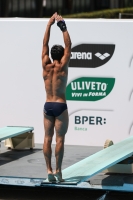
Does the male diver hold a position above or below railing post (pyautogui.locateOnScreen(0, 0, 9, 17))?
above

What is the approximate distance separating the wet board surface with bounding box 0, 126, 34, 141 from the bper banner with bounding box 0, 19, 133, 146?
52cm

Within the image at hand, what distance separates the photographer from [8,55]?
1187 cm

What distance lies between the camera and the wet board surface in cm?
1047

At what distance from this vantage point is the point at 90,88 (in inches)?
454

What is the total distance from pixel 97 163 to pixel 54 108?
3.51ft

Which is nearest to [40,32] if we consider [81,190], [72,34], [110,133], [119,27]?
[72,34]

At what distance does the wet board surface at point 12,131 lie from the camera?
10469mm

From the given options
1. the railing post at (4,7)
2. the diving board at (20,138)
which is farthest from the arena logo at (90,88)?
the railing post at (4,7)

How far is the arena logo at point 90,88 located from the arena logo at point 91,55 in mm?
249

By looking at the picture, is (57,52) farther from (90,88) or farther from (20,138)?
(20,138)

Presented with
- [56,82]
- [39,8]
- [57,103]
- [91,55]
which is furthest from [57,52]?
[39,8]

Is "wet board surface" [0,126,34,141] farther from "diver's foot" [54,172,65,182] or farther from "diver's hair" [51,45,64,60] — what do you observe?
"diver's hair" [51,45,64,60]

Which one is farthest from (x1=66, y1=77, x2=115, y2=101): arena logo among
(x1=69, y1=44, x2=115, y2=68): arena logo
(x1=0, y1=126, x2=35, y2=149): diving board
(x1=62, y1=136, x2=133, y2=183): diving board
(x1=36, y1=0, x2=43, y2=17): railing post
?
(x1=36, y1=0, x2=43, y2=17): railing post

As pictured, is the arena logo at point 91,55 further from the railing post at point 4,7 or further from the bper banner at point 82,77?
the railing post at point 4,7
